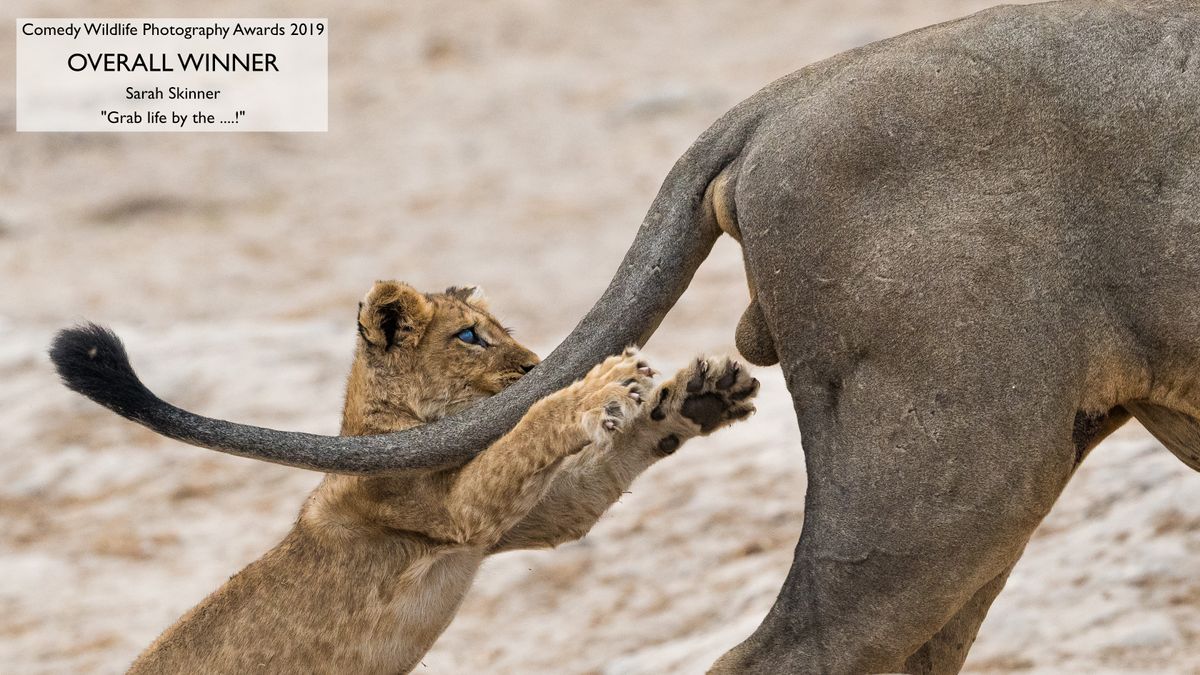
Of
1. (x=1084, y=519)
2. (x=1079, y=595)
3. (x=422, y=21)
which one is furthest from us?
(x=422, y=21)

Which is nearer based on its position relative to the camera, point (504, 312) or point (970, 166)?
point (970, 166)

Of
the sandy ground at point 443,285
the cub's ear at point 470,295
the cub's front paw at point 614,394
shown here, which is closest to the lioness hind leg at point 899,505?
the cub's front paw at point 614,394

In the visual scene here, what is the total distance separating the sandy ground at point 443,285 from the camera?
21.2 feet

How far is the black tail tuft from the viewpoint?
168 inches

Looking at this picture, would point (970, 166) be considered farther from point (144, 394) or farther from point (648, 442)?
point (144, 394)

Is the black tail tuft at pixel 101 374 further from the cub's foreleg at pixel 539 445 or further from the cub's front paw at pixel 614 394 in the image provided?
the cub's front paw at pixel 614 394

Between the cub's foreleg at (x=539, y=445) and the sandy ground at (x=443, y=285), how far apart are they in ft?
6.08

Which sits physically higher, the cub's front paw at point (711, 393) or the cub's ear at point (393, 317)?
the cub's ear at point (393, 317)

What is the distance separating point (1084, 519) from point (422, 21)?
1340 centimetres

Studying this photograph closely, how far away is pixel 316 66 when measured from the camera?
671 inches

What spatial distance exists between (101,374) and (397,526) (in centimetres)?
98

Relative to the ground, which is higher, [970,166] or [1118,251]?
[970,166]

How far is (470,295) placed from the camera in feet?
17.8

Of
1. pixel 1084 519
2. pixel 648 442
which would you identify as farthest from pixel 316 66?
pixel 648 442
